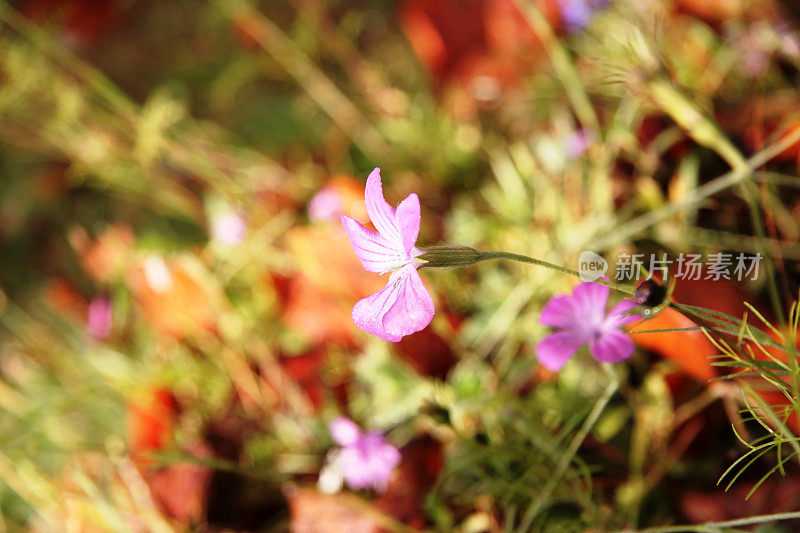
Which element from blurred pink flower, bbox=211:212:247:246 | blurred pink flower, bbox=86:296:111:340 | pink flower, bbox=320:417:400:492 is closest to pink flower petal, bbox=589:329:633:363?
pink flower, bbox=320:417:400:492

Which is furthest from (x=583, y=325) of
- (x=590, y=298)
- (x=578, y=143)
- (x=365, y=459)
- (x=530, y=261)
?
(x=578, y=143)

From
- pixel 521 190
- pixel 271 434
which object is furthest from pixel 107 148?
pixel 521 190

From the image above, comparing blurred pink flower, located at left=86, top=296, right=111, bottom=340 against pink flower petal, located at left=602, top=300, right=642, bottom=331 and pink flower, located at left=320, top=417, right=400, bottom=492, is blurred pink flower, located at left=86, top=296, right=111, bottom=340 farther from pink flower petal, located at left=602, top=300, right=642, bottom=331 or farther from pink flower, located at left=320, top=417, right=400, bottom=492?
pink flower petal, located at left=602, top=300, right=642, bottom=331

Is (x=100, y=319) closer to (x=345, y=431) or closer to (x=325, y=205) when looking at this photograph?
(x=325, y=205)

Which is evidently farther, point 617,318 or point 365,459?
point 365,459

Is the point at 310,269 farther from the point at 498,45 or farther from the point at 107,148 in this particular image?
the point at 498,45

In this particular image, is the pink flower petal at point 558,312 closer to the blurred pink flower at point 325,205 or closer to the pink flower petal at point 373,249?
the pink flower petal at point 373,249
